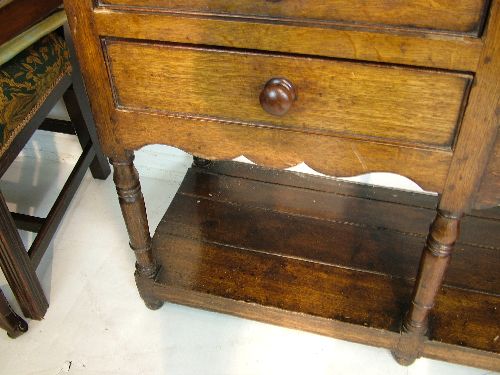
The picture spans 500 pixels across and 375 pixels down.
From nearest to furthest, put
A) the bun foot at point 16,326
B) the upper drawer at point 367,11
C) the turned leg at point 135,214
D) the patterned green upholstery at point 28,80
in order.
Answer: the upper drawer at point 367,11, the turned leg at point 135,214, the patterned green upholstery at point 28,80, the bun foot at point 16,326

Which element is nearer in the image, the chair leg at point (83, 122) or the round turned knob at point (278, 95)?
the round turned knob at point (278, 95)

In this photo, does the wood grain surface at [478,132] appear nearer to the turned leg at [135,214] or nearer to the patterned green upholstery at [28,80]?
the turned leg at [135,214]

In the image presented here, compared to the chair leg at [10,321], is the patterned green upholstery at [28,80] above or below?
above

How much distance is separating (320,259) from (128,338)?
0.49 metres

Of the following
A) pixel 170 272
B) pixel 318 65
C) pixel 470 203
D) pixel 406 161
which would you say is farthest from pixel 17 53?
pixel 470 203

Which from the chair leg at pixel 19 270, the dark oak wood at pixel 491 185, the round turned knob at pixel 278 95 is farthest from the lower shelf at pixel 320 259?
the round turned knob at pixel 278 95

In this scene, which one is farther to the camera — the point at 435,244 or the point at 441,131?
the point at 435,244

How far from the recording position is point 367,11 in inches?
26.8

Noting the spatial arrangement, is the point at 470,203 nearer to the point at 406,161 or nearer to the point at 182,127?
the point at 406,161

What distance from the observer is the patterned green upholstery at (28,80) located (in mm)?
1091

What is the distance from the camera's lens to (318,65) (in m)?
0.75

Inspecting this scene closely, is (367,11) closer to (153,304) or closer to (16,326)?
(153,304)

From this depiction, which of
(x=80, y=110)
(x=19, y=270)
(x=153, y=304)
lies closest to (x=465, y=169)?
(x=153, y=304)

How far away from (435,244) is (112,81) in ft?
1.98
